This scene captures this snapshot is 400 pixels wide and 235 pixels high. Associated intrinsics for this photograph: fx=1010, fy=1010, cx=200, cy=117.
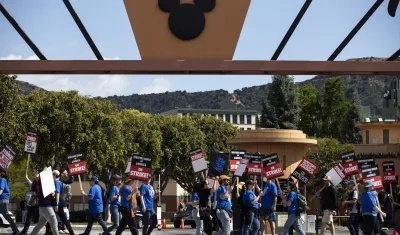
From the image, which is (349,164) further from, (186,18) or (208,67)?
(186,18)

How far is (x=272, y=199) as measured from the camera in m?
26.9

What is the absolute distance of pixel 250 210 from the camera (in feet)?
84.7

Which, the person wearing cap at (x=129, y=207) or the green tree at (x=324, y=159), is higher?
the green tree at (x=324, y=159)

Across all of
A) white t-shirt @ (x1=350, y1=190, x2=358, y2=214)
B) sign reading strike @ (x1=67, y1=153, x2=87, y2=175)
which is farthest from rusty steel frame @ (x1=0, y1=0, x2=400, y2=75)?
sign reading strike @ (x1=67, y1=153, x2=87, y2=175)

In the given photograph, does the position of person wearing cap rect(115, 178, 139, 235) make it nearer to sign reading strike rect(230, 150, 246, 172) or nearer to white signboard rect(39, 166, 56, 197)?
white signboard rect(39, 166, 56, 197)

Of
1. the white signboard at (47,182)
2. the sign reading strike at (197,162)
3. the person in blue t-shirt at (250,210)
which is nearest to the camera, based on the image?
the white signboard at (47,182)

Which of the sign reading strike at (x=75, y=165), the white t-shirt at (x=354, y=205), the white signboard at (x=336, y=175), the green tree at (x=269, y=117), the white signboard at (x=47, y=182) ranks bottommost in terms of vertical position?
the white t-shirt at (x=354, y=205)

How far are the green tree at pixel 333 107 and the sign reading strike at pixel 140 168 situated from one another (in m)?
79.3

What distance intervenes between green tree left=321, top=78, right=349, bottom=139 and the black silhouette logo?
3502 inches

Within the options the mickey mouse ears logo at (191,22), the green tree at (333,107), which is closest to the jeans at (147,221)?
the mickey mouse ears logo at (191,22)

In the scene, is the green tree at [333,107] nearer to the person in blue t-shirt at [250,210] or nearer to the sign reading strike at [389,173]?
the sign reading strike at [389,173]

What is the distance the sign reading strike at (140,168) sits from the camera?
2567 cm

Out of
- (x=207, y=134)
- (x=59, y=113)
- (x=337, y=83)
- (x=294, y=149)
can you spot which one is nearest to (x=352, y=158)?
(x=294, y=149)

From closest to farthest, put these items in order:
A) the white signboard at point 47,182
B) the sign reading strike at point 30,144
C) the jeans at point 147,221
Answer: the white signboard at point 47,182
the jeans at point 147,221
the sign reading strike at point 30,144
